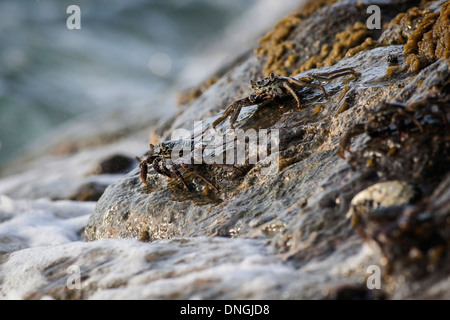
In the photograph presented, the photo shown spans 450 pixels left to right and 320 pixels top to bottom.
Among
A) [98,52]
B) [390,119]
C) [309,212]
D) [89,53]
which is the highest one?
[98,52]

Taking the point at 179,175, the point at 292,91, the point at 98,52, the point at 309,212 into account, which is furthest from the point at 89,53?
the point at 309,212

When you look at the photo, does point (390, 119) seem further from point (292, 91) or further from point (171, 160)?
point (171, 160)

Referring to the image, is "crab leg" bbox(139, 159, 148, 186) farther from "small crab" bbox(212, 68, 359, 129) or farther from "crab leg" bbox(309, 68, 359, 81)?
"crab leg" bbox(309, 68, 359, 81)

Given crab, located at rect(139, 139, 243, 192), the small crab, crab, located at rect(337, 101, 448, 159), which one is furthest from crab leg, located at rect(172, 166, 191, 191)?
crab, located at rect(337, 101, 448, 159)

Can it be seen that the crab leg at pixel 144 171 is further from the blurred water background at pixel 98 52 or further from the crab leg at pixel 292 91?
the blurred water background at pixel 98 52
